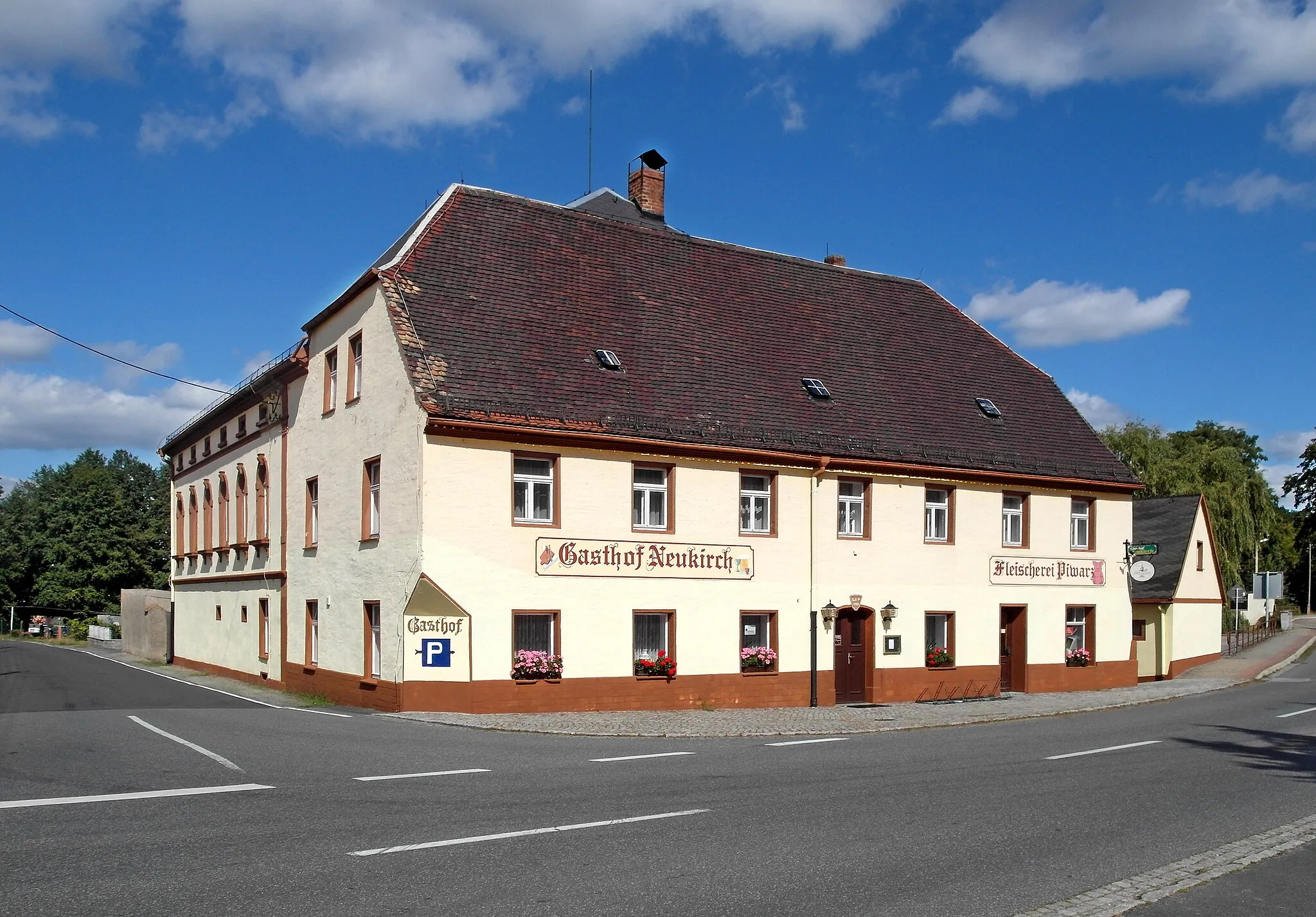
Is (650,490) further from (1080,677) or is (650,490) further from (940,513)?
(1080,677)

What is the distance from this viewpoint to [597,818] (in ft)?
33.3

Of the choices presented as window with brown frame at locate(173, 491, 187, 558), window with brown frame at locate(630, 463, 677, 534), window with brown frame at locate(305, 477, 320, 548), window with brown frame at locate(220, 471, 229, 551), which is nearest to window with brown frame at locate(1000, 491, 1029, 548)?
window with brown frame at locate(630, 463, 677, 534)

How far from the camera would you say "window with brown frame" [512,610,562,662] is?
21141mm

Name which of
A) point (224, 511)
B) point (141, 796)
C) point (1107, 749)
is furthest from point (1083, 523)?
point (141, 796)

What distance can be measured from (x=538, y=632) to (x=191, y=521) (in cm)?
2393

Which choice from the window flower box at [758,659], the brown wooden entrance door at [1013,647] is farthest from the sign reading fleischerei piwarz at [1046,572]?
the window flower box at [758,659]

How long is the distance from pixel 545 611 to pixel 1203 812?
40.9ft

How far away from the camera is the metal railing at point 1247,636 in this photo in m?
44.8

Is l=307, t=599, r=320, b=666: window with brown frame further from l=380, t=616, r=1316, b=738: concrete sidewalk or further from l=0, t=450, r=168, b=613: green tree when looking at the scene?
l=0, t=450, r=168, b=613: green tree

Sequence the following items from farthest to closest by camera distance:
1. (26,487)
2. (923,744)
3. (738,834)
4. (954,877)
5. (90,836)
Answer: (26,487), (923,744), (738,834), (90,836), (954,877)

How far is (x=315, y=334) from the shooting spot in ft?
88.2

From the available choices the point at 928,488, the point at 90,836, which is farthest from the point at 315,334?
the point at 90,836

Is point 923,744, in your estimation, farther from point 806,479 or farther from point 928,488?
point 928,488

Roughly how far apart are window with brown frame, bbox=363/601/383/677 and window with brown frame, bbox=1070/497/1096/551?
17694mm
